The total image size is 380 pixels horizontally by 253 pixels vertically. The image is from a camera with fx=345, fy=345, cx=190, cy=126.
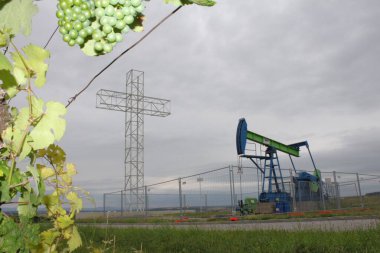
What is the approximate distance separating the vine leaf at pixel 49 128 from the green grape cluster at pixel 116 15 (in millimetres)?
255

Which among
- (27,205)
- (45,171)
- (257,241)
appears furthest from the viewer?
(257,241)

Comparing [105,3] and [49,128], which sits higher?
[105,3]

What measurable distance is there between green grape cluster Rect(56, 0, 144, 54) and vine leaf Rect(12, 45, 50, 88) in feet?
0.50

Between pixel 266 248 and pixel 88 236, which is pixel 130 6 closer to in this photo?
pixel 266 248

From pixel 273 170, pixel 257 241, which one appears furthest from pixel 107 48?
pixel 273 170

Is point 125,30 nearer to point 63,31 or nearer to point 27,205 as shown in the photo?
point 63,31

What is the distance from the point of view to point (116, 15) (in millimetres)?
654

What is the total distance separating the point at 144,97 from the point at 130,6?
28055mm

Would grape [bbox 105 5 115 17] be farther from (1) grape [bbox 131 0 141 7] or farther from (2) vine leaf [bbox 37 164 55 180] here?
(2) vine leaf [bbox 37 164 55 180]

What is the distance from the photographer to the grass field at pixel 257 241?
3.98m

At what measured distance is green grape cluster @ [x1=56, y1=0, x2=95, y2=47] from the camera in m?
0.67

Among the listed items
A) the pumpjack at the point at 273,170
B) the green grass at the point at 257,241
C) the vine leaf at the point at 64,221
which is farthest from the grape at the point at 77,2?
the pumpjack at the point at 273,170

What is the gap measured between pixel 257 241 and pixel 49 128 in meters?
4.29

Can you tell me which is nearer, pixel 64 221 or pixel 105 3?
pixel 105 3
